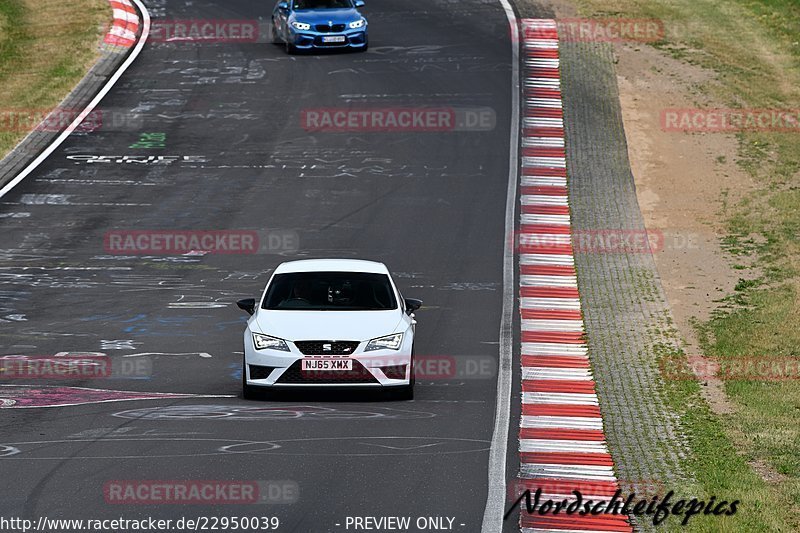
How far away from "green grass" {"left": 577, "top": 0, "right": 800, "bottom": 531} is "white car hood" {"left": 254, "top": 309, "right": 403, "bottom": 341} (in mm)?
3498

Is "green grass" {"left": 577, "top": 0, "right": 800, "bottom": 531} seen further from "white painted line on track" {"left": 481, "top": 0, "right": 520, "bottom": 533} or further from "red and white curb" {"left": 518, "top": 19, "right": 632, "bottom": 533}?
"white painted line on track" {"left": 481, "top": 0, "right": 520, "bottom": 533}

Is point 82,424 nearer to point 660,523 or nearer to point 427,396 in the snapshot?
point 427,396

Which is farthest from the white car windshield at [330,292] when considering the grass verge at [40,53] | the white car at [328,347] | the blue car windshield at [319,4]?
the blue car windshield at [319,4]

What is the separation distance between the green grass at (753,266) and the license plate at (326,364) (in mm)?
3730

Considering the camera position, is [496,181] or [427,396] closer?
[427,396]

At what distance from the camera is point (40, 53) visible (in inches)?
1555

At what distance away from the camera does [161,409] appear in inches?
603

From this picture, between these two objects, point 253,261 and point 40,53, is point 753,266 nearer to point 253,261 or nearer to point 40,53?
point 253,261

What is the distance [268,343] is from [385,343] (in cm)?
128

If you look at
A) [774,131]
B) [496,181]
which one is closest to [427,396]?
[496,181]

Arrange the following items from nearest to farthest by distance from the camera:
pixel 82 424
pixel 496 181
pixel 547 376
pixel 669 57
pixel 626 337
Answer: pixel 82 424, pixel 547 376, pixel 626 337, pixel 496 181, pixel 669 57

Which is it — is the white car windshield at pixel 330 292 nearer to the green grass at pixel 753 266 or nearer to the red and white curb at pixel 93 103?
the green grass at pixel 753 266

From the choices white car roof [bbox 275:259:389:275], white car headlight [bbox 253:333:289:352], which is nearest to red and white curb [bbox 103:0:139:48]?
white car roof [bbox 275:259:389:275]

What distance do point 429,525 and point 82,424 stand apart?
4751 millimetres
